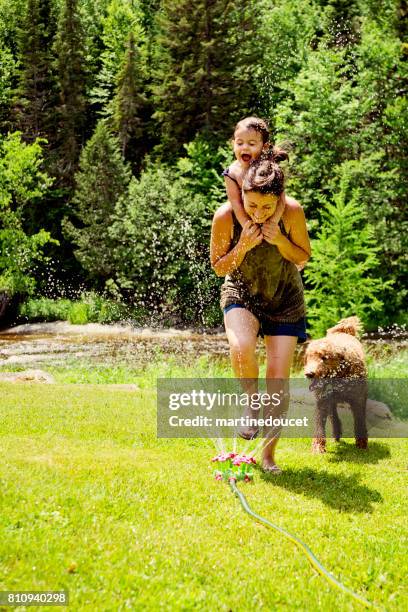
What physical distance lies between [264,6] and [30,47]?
63.5ft

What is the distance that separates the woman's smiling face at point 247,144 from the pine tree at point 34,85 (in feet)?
134

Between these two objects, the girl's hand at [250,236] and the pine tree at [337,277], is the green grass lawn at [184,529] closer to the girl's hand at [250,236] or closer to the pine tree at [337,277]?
the girl's hand at [250,236]

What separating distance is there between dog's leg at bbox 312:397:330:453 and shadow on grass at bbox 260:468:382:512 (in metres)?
1.08

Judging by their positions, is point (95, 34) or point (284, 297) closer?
point (284, 297)

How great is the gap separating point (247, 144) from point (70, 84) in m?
41.7

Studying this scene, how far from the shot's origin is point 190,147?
1379 inches

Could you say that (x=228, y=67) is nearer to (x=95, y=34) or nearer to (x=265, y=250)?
(x=95, y=34)

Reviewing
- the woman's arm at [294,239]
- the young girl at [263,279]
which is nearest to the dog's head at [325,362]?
the young girl at [263,279]

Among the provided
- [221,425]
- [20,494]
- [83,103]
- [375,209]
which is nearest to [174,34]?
[83,103]

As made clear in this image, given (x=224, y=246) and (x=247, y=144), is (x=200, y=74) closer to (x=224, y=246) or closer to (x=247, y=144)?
(x=247, y=144)

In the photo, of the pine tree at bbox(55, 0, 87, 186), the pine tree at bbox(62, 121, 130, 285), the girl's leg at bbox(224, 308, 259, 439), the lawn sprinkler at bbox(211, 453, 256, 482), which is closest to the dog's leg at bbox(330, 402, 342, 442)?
the lawn sprinkler at bbox(211, 453, 256, 482)

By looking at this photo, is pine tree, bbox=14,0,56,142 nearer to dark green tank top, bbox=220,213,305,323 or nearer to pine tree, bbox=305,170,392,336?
pine tree, bbox=305,170,392,336

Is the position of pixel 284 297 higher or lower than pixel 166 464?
higher

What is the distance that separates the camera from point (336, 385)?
7066mm
